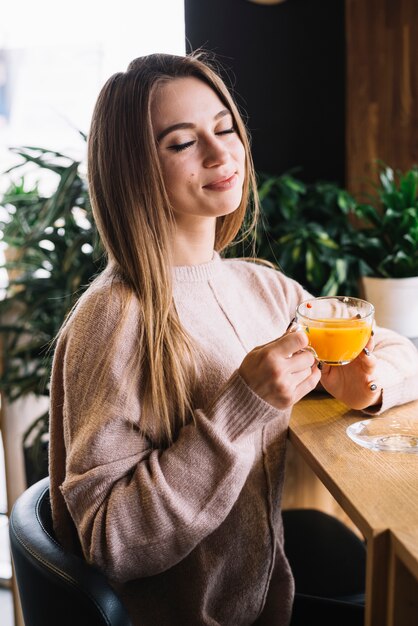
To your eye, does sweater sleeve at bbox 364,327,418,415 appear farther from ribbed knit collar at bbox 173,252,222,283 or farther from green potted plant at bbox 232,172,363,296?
green potted plant at bbox 232,172,363,296

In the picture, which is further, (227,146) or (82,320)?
(227,146)

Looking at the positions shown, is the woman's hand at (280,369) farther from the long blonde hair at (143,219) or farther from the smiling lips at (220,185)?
the smiling lips at (220,185)

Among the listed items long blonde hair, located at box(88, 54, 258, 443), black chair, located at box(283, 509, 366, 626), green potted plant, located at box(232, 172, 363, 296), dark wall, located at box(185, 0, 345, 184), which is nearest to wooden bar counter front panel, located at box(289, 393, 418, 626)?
long blonde hair, located at box(88, 54, 258, 443)

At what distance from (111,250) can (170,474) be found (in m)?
0.43

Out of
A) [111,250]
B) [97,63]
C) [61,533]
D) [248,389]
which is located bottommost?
[61,533]

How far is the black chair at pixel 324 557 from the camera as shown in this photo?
5.64 ft

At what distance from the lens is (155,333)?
124cm

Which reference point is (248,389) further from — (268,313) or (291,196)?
(291,196)

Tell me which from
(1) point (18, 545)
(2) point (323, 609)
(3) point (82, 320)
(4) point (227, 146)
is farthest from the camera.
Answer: (2) point (323, 609)

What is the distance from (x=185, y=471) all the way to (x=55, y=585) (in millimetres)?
262

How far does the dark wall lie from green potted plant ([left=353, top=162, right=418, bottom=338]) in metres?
0.83

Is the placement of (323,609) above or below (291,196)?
below

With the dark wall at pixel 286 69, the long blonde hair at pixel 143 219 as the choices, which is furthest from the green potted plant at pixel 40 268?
the long blonde hair at pixel 143 219

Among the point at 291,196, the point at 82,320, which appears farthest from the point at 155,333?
the point at 291,196
